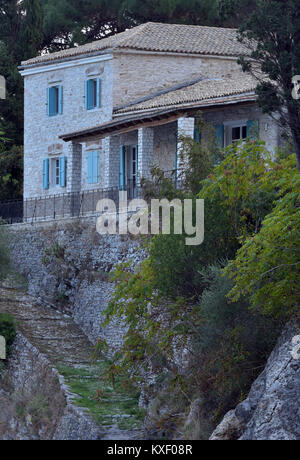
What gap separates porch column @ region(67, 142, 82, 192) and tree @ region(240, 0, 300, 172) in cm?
1787

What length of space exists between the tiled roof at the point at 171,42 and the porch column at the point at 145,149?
17.9 ft

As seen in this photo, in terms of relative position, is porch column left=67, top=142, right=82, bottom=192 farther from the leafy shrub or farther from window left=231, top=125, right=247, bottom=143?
window left=231, top=125, right=247, bottom=143

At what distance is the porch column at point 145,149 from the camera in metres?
32.6

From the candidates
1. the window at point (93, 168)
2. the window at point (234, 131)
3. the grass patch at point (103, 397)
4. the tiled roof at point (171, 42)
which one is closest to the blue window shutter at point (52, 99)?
the tiled roof at point (171, 42)

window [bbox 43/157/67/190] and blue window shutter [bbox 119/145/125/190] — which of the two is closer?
blue window shutter [bbox 119/145/125/190]

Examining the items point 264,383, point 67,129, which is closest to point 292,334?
point 264,383

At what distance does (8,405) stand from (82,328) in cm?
532

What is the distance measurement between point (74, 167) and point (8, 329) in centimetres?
1015

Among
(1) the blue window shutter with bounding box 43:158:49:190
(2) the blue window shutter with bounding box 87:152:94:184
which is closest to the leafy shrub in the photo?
(2) the blue window shutter with bounding box 87:152:94:184

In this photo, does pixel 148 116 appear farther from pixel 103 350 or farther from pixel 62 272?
pixel 103 350

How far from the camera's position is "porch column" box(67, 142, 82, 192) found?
3688 centimetres

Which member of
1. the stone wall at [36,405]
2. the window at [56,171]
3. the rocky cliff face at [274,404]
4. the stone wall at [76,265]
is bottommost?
the stone wall at [36,405]

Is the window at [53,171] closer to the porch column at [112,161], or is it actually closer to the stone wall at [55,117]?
the stone wall at [55,117]
